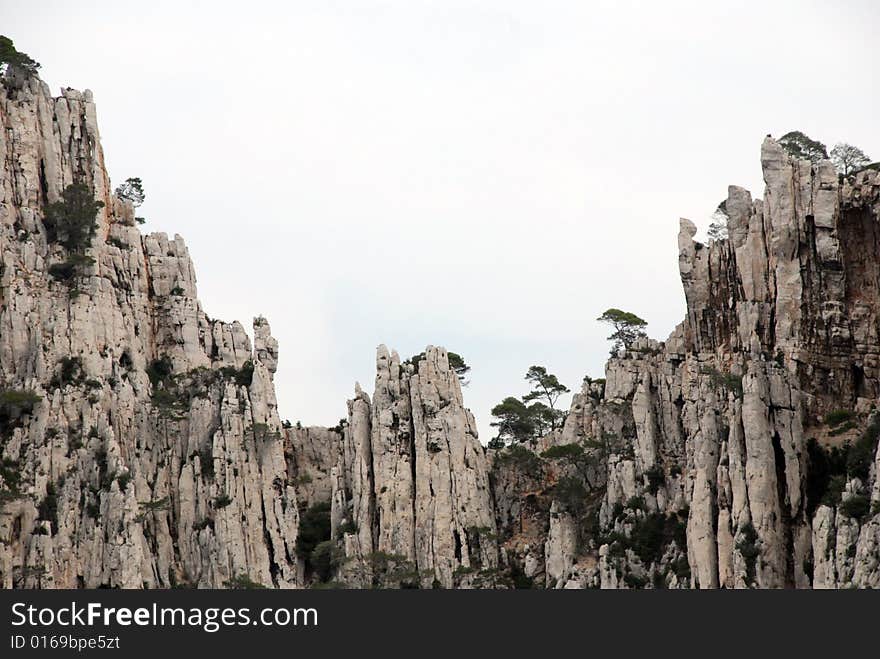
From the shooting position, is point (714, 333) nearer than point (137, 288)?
Yes

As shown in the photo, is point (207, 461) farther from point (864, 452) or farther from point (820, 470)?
point (864, 452)

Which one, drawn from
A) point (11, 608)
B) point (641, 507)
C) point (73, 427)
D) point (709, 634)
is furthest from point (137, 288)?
point (709, 634)

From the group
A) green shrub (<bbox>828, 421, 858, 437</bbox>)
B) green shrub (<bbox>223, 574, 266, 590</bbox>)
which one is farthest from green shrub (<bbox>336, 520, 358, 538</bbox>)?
green shrub (<bbox>828, 421, 858, 437</bbox>)

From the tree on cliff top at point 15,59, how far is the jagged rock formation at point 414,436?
1458 millimetres

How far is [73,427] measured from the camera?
146 metres

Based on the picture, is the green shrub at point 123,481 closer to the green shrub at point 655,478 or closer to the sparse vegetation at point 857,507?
the green shrub at point 655,478

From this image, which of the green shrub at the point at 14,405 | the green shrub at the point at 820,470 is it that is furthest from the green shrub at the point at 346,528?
the green shrub at the point at 820,470

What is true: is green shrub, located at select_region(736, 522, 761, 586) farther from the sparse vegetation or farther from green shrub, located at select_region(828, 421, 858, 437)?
green shrub, located at select_region(828, 421, 858, 437)

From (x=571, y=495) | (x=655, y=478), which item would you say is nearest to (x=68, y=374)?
(x=571, y=495)

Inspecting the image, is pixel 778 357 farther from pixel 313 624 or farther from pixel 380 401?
pixel 313 624

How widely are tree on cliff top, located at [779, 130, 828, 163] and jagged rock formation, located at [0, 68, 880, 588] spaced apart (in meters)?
10.7

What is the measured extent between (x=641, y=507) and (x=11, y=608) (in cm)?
5017

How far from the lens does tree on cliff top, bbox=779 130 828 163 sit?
149625 mm

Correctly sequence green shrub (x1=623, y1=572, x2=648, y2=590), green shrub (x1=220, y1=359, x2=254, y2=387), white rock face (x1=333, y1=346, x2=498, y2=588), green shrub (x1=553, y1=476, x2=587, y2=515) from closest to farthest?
1. green shrub (x1=623, y1=572, x2=648, y2=590)
2. green shrub (x1=553, y1=476, x2=587, y2=515)
3. white rock face (x1=333, y1=346, x2=498, y2=588)
4. green shrub (x1=220, y1=359, x2=254, y2=387)
